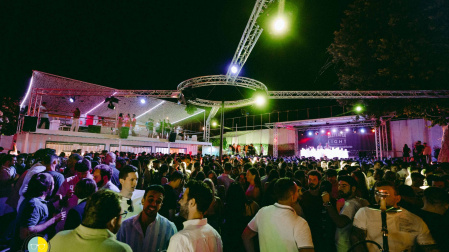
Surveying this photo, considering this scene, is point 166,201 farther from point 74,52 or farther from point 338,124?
point 338,124

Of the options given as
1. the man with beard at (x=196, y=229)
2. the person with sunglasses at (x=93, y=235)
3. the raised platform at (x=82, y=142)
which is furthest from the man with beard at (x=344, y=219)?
the raised platform at (x=82, y=142)

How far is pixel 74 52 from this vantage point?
10078 millimetres

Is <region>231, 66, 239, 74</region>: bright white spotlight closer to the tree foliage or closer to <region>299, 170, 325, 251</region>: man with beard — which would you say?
the tree foliage

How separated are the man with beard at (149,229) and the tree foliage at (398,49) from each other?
34.7ft

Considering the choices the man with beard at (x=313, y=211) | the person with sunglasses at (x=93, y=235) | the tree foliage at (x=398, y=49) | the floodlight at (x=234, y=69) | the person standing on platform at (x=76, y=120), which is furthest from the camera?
the person standing on platform at (x=76, y=120)

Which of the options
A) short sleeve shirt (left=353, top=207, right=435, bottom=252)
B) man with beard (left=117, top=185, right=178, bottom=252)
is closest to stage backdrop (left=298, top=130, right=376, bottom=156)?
short sleeve shirt (left=353, top=207, right=435, bottom=252)

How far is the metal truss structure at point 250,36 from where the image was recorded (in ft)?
25.0

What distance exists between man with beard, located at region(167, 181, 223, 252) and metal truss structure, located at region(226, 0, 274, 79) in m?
7.25

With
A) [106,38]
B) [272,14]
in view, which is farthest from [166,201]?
[106,38]

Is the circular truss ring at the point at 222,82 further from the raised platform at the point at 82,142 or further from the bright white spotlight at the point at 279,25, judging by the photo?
the raised platform at the point at 82,142

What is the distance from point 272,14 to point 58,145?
15149mm

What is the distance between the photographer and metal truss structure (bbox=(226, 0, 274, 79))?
7613mm

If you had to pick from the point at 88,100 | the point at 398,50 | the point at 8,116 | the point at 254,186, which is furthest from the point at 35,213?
the point at 8,116

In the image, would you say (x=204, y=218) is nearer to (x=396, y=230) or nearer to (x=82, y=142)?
(x=396, y=230)
